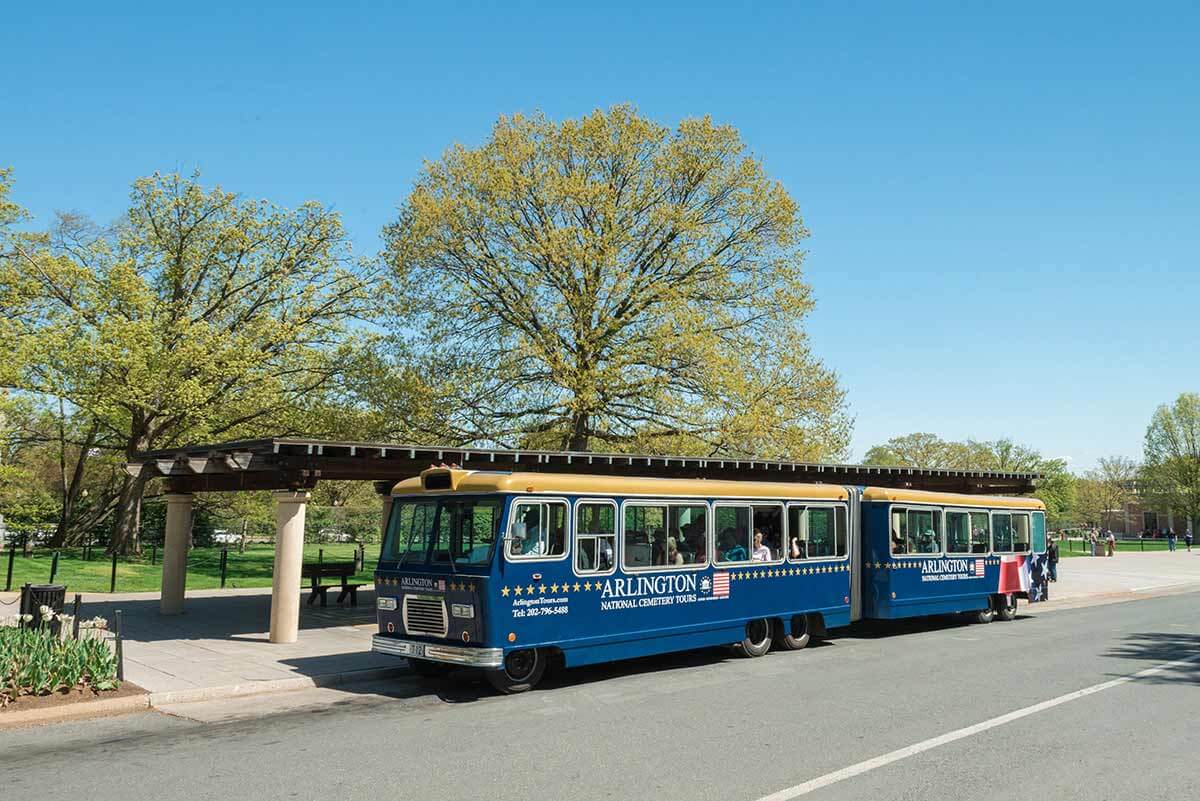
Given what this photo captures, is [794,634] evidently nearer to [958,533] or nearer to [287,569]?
[958,533]

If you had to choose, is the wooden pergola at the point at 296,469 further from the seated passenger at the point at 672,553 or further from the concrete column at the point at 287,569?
the seated passenger at the point at 672,553

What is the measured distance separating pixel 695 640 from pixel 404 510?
4.70m

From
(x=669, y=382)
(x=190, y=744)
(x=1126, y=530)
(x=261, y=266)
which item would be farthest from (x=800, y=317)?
(x=1126, y=530)

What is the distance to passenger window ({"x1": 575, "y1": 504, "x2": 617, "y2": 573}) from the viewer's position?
40.7ft

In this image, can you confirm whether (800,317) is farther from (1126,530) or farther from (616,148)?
(1126,530)

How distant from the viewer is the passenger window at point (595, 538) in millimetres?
12414

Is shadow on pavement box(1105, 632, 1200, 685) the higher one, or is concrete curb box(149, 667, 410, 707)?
shadow on pavement box(1105, 632, 1200, 685)

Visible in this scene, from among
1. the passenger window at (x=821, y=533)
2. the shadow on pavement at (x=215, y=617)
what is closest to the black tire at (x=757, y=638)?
the passenger window at (x=821, y=533)

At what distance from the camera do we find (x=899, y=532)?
702 inches

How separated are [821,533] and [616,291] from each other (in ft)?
42.2

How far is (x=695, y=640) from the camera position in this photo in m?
13.9

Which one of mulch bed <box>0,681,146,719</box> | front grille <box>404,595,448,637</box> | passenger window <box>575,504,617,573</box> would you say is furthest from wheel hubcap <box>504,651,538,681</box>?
mulch bed <box>0,681,146,719</box>

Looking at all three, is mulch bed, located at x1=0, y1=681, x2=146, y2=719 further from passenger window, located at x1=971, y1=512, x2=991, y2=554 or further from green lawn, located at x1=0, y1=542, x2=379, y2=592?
passenger window, located at x1=971, y1=512, x2=991, y2=554

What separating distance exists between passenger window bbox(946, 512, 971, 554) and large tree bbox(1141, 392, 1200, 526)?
79.0 m
